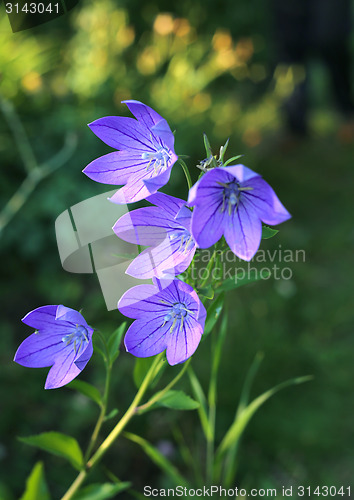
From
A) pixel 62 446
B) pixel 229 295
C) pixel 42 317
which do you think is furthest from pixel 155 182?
pixel 229 295

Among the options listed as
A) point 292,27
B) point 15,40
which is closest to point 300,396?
point 15,40

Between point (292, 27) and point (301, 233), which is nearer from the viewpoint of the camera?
point (301, 233)

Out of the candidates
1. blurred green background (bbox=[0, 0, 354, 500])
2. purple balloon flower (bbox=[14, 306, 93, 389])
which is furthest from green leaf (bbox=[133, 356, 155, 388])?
blurred green background (bbox=[0, 0, 354, 500])

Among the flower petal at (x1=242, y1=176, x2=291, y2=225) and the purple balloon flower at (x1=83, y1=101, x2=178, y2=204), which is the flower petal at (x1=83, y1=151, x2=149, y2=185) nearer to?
the purple balloon flower at (x1=83, y1=101, x2=178, y2=204)

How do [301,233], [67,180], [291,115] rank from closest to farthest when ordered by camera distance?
[67,180] < [301,233] < [291,115]

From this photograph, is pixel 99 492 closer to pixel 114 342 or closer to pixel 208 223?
pixel 114 342

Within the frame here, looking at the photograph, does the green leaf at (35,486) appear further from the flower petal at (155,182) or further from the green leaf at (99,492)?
the flower petal at (155,182)

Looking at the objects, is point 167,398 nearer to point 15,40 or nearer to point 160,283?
point 160,283
